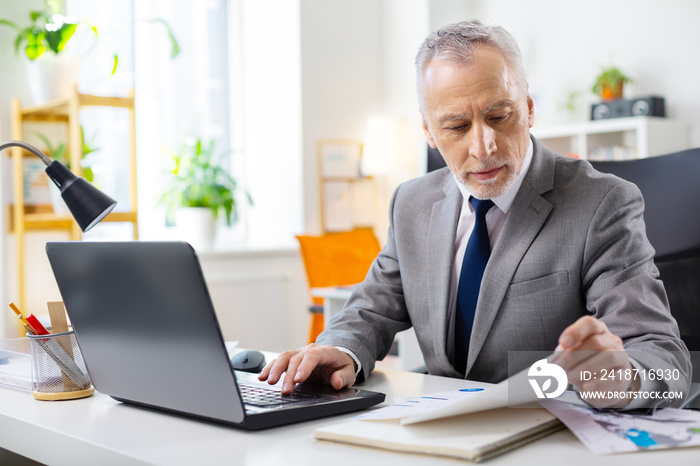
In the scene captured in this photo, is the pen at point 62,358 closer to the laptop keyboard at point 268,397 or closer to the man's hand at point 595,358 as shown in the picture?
the laptop keyboard at point 268,397

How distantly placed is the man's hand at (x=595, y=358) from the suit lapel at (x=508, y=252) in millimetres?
397

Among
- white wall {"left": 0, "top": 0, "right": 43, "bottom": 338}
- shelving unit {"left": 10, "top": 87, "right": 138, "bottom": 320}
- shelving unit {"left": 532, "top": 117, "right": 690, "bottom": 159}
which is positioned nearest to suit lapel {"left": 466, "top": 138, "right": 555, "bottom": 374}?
shelving unit {"left": 10, "top": 87, "right": 138, "bottom": 320}

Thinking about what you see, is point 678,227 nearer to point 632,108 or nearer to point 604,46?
point 632,108

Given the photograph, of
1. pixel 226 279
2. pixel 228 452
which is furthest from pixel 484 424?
pixel 226 279

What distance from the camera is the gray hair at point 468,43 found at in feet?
4.44

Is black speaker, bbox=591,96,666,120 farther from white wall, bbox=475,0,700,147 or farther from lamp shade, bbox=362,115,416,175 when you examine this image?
lamp shade, bbox=362,115,416,175

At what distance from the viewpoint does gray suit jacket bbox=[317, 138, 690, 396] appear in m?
1.19

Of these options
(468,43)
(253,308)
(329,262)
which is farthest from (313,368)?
(253,308)

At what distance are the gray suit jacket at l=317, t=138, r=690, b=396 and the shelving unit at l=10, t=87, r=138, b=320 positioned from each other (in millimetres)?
2116

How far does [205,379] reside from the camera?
0.93 m

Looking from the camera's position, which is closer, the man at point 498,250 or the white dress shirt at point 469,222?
the man at point 498,250

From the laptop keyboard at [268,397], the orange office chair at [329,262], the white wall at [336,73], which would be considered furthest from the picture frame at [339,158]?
the laptop keyboard at [268,397]

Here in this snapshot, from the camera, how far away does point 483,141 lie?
1.33m

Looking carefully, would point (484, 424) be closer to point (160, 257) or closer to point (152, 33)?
point (160, 257)
